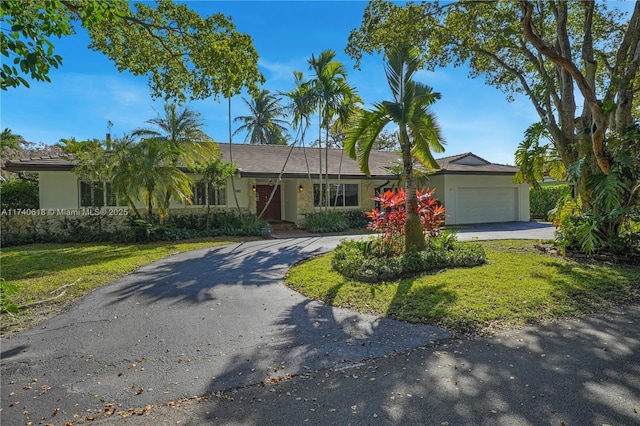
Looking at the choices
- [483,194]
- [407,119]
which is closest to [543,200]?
[483,194]

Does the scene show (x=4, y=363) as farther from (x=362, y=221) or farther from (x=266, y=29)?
(x=362, y=221)

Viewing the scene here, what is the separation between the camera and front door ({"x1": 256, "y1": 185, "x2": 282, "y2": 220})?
64.5 ft

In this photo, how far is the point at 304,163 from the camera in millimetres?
19828

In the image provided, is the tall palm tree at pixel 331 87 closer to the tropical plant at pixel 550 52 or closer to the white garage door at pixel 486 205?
the tropical plant at pixel 550 52

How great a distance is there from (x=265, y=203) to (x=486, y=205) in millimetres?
12363

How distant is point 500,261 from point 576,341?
16.1 feet

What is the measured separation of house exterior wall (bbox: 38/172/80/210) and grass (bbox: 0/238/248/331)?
2.11 metres

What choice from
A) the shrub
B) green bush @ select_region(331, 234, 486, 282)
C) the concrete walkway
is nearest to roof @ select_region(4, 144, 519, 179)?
the shrub

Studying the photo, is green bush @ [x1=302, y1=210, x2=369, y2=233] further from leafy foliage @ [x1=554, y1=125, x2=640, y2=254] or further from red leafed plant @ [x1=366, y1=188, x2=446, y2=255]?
leafy foliage @ [x1=554, y1=125, x2=640, y2=254]

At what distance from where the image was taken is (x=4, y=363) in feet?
13.5

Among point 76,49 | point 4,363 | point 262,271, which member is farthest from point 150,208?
point 4,363

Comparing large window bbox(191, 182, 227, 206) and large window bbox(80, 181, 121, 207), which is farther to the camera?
large window bbox(191, 182, 227, 206)

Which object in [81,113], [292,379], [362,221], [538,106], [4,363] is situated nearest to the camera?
[292,379]

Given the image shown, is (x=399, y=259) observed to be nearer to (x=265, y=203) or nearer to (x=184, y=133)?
(x=184, y=133)
